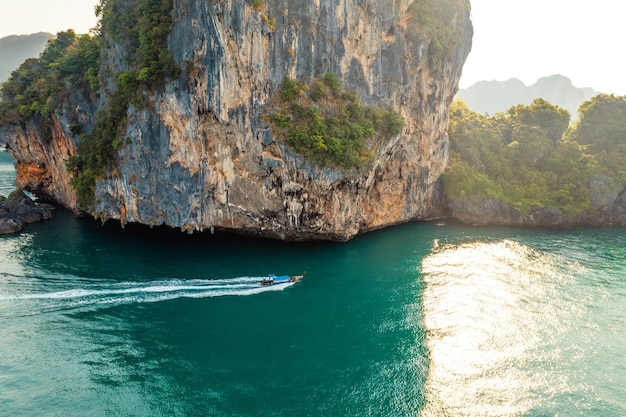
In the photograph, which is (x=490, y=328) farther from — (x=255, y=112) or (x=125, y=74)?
(x=125, y=74)

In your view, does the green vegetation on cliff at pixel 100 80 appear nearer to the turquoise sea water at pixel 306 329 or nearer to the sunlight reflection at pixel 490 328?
the turquoise sea water at pixel 306 329

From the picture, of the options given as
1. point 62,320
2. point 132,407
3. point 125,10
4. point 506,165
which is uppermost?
point 125,10

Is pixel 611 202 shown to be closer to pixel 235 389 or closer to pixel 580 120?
pixel 580 120

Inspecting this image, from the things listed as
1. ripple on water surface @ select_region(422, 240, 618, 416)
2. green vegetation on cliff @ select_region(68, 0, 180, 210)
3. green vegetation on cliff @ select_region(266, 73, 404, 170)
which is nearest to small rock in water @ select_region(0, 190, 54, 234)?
green vegetation on cliff @ select_region(68, 0, 180, 210)

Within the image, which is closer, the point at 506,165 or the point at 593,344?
the point at 593,344

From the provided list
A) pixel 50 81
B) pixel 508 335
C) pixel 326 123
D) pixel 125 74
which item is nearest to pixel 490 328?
pixel 508 335

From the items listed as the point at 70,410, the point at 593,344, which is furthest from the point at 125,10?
the point at 593,344
